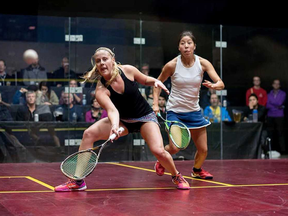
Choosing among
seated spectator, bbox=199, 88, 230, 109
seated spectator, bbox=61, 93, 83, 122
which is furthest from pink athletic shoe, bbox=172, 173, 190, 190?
seated spectator, bbox=199, 88, 230, 109

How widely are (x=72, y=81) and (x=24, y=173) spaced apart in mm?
2375

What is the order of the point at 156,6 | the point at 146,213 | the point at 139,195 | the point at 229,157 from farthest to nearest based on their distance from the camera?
the point at 156,6
the point at 229,157
the point at 139,195
the point at 146,213

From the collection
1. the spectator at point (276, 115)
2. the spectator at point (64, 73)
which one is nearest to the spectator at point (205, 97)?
the spectator at point (276, 115)

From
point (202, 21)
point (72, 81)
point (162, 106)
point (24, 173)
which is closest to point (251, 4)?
point (202, 21)

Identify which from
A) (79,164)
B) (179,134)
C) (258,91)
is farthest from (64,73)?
(79,164)

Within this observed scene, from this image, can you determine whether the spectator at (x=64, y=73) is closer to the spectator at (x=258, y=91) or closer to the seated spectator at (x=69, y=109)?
the seated spectator at (x=69, y=109)

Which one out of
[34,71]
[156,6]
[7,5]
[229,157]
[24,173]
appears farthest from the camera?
[156,6]

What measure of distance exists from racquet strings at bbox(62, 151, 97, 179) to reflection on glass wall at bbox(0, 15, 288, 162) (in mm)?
3814

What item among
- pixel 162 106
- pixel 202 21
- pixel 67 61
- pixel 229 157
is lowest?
pixel 229 157

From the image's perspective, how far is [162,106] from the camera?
8.65m

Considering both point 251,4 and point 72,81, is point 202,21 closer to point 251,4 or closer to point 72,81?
point 251,4

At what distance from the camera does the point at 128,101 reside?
4988 mm

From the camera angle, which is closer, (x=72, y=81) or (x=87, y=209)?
(x=87, y=209)

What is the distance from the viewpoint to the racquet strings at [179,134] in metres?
5.29
